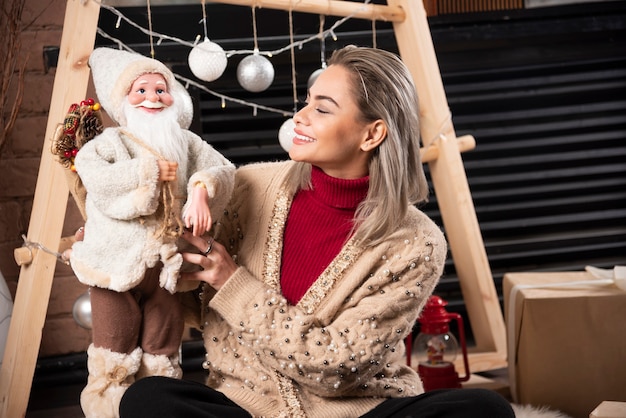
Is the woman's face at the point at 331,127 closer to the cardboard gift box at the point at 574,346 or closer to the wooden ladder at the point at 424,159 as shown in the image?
the wooden ladder at the point at 424,159

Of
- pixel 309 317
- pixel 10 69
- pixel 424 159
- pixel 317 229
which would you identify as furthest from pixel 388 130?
pixel 10 69

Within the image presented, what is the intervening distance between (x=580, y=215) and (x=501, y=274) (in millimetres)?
364

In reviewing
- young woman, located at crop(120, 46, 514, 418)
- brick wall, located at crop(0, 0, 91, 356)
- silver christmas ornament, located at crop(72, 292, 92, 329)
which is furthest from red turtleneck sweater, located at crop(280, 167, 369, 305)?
brick wall, located at crop(0, 0, 91, 356)

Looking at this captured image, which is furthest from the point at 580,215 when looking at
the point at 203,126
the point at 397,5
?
the point at 203,126

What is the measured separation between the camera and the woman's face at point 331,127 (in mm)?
1638

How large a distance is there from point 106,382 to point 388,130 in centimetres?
71

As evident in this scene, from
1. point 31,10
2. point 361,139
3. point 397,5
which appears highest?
point 397,5

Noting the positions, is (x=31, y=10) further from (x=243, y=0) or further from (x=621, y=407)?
(x=621, y=407)

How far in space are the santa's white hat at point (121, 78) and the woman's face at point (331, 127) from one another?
0.22 m

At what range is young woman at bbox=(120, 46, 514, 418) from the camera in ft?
5.20

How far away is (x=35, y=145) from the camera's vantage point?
97.6 inches

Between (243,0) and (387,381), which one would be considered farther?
(243,0)

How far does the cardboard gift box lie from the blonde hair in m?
0.72

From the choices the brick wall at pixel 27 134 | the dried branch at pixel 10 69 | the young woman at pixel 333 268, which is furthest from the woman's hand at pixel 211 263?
the brick wall at pixel 27 134
